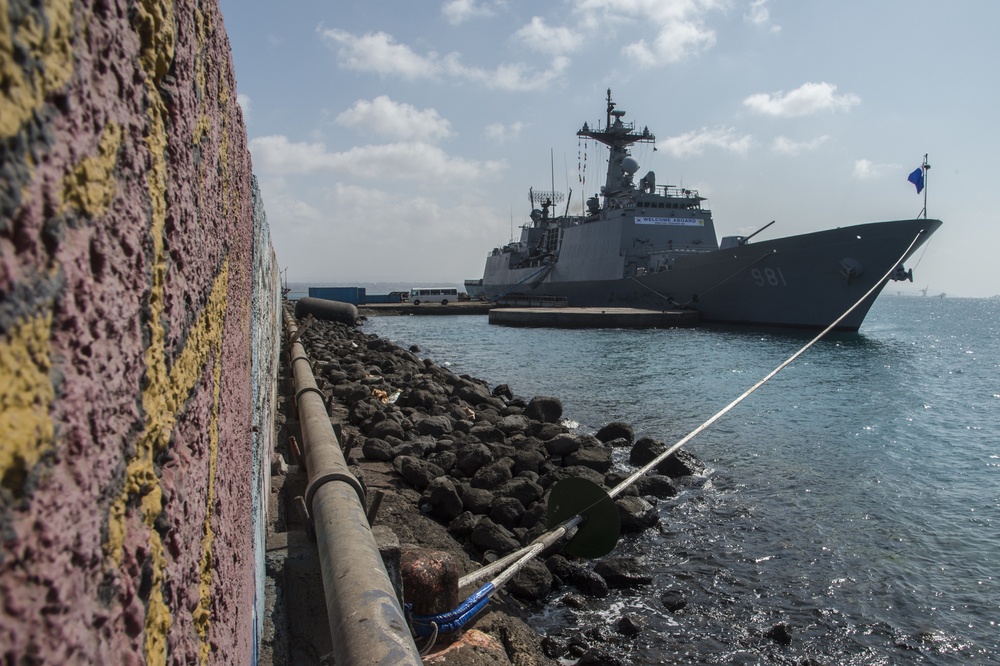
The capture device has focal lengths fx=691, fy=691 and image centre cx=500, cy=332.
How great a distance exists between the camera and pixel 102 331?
47 centimetres

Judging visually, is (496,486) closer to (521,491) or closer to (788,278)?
(521,491)

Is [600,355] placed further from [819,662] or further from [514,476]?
[819,662]

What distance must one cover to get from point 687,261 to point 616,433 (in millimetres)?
22981

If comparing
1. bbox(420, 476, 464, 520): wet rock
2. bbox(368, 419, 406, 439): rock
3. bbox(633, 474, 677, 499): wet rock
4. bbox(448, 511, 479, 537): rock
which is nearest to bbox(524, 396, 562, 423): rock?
bbox(633, 474, 677, 499): wet rock

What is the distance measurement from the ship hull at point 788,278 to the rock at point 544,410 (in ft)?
53.9

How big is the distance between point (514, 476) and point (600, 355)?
1504cm

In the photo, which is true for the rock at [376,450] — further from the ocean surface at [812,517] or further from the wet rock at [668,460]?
the wet rock at [668,460]

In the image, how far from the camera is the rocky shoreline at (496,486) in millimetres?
4875

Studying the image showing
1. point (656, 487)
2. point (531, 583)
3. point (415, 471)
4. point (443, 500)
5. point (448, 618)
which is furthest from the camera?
point (656, 487)

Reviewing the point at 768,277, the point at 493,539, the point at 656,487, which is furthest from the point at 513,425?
the point at 768,277

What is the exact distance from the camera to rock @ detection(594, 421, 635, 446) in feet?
37.0

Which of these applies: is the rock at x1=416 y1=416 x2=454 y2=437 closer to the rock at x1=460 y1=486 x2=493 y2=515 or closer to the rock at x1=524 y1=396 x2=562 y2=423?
the rock at x1=460 y1=486 x2=493 y2=515

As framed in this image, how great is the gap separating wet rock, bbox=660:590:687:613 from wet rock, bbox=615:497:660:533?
1.25 meters

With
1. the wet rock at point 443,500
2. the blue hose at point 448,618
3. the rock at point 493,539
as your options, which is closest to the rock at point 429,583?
the blue hose at point 448,618
